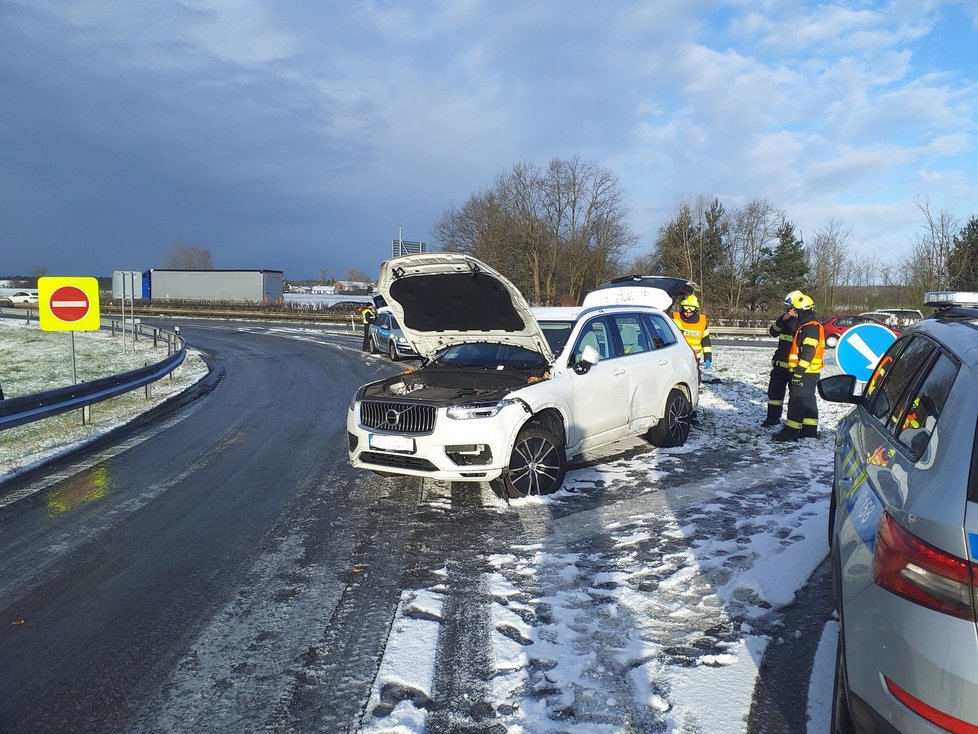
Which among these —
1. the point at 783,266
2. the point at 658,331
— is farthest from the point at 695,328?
the point at 783,266

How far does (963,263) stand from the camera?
22234 millimetres

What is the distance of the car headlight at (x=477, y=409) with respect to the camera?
6.22 meters

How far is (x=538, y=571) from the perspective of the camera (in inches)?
191

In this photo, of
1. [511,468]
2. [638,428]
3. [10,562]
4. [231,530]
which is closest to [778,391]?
[638,428]

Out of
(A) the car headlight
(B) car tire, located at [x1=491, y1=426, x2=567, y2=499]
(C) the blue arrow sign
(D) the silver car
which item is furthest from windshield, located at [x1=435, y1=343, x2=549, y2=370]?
(D) the silver car

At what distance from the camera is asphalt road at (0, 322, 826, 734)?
3.29 m

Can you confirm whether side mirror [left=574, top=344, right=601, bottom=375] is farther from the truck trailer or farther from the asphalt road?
the truck trailer

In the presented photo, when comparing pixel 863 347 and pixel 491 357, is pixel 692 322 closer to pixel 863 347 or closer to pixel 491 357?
pixel 863 347

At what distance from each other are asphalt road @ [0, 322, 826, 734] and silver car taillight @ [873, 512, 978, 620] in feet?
3.82

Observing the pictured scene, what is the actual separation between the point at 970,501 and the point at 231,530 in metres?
5.04

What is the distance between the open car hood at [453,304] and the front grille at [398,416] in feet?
5.14

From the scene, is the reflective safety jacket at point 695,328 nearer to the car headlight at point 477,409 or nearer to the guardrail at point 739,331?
the car headlight at point 477,409

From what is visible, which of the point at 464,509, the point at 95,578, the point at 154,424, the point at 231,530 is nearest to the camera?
the point at 95,578

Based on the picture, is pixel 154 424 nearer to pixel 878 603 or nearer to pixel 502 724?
pixel 502 724
